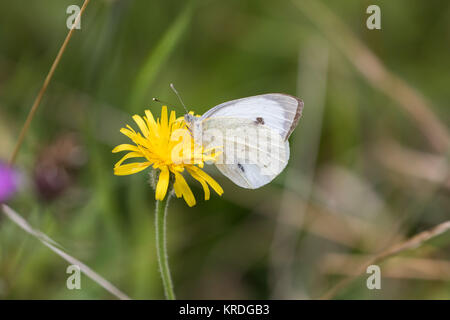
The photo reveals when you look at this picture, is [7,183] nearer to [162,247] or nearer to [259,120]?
[162,247]

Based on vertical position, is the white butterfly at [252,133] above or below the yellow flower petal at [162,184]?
above

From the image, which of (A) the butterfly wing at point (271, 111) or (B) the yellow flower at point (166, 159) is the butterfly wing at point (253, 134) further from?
(B) the yellow flower at point (166, 159)

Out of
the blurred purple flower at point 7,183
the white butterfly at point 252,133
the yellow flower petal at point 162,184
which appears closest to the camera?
the yellow flower petal at point 162,184

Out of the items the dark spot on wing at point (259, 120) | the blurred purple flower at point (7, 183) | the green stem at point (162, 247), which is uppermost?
the dark spot on wing at point (259, 120)

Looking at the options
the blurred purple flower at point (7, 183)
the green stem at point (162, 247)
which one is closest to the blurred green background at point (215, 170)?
the blurred purple flower at point (7, 183)

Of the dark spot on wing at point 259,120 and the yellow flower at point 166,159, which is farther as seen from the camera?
the dark spot on wing at point 259,120

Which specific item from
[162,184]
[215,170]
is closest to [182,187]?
[162,184]
